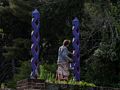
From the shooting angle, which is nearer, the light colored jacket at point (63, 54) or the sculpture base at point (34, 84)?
the sculpture base at point (34, 84)

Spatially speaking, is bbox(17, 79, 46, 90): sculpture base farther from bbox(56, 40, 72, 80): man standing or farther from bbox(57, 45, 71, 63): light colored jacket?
bbox(57, 45, 71, 63): light colored jacket

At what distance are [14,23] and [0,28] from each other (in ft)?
3.99

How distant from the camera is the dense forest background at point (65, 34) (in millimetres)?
21234

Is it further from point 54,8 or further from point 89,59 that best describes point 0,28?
point 89,59

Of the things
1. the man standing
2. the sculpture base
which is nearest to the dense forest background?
the man standing

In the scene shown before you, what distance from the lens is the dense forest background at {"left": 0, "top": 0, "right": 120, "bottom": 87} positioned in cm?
2123

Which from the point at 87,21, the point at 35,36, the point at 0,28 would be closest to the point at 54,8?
the point at 87,21

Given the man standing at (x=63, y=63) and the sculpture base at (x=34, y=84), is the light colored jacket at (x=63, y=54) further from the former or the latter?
the sculpture base at (x=34, y=84)

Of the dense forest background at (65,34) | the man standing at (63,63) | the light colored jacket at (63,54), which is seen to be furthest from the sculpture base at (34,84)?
the dense forest background at (65,34)

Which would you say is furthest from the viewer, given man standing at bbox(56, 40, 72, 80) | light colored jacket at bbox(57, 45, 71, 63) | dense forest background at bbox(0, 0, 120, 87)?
dense forest background at bbox(0, 0, 120, 87)

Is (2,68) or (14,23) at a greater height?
(14,23)

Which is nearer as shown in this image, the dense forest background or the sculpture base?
the sculpture base

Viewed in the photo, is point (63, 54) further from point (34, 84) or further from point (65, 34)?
point (65, 34)

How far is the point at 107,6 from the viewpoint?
2145 centimetres
